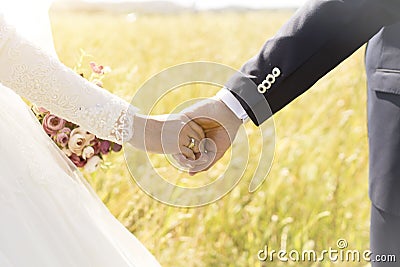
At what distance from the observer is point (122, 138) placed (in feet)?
4.39

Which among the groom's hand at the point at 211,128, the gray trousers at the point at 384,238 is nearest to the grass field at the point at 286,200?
the groom's hand at the point at 211,128

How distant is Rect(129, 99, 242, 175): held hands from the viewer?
1.38 meters

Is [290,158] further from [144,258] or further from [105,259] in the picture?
[105,259]

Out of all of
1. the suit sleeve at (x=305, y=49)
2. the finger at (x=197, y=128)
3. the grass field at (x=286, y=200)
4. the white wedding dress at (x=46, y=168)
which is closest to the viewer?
the white wedding dress at (x=46, y=168)

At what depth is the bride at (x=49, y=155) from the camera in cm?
120

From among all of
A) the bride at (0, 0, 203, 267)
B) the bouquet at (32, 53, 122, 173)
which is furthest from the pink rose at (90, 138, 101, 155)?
the bride at (0, 0, 203, 267)

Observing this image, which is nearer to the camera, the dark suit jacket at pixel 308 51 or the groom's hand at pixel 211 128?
the dark suit jacket at pixel 308 51

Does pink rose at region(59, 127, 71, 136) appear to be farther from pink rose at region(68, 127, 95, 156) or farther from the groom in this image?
the groom

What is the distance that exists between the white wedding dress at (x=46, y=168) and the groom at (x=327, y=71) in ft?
0.82

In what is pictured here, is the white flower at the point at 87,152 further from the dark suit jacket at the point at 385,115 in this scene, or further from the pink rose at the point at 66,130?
the dark suit jacket at the point at 385,115

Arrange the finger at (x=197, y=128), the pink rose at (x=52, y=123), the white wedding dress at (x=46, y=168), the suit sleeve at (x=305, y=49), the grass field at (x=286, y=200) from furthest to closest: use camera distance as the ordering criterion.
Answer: the grass field at (x=286, y=200), the pink rose at (x=52, y=123), the finger at (x=197, y=128), the suit sleeve at (x=305, y=49), the white wedding dress at (x=46, y=168)

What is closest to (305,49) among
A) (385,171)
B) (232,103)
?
(232,103)

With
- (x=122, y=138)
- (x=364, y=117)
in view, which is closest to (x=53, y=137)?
(x=122, y=138)

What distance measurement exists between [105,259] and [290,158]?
1.38m
